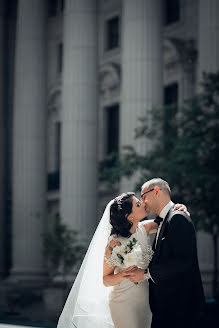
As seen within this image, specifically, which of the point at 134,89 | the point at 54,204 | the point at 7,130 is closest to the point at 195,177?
the point at 134,89

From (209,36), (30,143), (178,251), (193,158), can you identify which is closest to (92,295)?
(178,251)

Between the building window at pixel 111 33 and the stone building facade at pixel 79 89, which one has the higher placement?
the building window at pixel 111 33

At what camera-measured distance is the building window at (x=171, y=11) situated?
36.6 m

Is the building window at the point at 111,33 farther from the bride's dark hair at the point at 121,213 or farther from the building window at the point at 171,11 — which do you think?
the bride's dark hair at the point at 121,213

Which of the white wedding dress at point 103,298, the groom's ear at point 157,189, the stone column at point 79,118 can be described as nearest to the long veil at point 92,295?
the white wedding dress at point 103,298

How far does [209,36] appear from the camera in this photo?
26.4 m

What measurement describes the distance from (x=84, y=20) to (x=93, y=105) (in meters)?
3.26

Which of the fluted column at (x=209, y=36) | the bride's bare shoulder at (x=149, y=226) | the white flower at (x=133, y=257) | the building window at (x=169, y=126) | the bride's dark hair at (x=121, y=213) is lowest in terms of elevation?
the white flower at (x=133, y=257)

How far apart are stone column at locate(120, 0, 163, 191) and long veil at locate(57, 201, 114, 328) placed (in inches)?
754

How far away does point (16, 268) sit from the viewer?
120ft

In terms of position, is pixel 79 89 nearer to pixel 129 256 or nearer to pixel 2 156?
pixel 2 156

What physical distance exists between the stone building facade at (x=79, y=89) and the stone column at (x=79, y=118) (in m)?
0.04

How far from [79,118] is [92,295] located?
23307 mm

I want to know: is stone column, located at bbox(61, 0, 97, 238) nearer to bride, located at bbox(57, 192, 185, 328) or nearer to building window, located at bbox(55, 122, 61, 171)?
building window, located at bbox(55, 122, 61, 171)
